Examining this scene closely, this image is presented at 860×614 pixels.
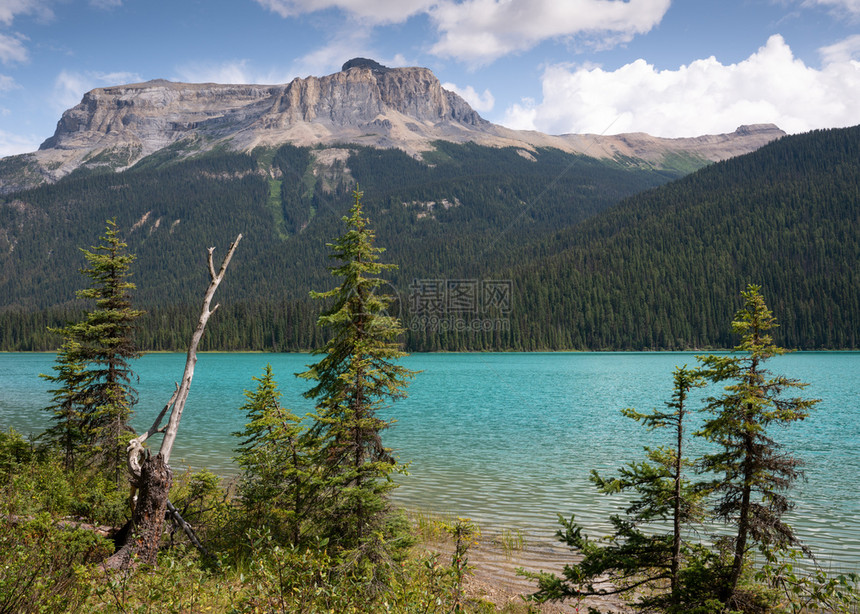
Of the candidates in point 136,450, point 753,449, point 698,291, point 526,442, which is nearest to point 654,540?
point 753,449

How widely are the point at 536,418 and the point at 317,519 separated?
33293 mm

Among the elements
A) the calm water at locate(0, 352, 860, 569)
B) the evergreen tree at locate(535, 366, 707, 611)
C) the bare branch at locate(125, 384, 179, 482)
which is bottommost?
the calm water at locate(0, 352, 860, 569)

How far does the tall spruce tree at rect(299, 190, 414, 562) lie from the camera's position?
1178 cm

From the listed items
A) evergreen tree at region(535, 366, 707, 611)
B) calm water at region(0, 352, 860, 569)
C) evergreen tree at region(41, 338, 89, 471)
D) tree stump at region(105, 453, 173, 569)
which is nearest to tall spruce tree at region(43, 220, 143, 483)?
evergreen tree at region(41, 338, 89, 471)

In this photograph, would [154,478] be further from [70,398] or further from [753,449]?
[70,398]

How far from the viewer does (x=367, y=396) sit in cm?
1294

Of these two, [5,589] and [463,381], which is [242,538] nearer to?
[5,589]

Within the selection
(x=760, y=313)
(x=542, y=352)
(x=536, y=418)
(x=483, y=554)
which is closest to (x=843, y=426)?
(x=536, y=418)

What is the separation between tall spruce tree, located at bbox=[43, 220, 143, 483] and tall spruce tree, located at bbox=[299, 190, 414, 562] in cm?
1013

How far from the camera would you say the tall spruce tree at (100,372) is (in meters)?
18.3

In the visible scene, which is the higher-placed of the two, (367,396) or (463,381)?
(367,396)

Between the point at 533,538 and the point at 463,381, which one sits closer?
the point at 533,538

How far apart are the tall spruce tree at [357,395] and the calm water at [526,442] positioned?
824cm

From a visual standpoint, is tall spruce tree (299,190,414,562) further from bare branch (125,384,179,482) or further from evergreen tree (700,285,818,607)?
evergreen tree (700,285,818,607)
